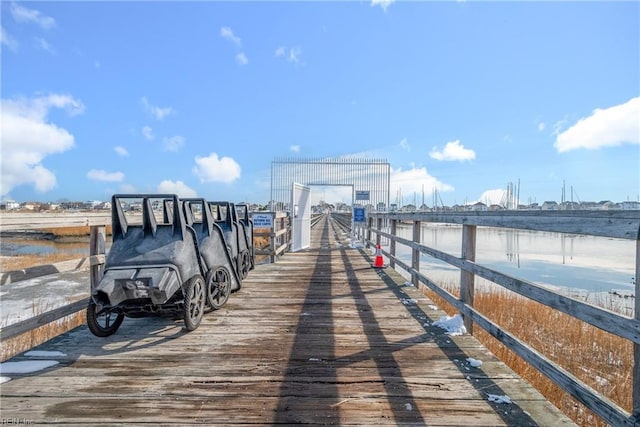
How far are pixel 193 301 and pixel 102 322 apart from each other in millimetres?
949

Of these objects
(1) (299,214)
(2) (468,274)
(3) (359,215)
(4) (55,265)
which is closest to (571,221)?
(2) (468,274)

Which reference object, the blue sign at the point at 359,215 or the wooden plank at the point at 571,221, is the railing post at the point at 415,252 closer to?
the wooden plank at the point at 571,221

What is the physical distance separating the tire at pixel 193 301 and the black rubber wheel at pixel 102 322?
629 mm

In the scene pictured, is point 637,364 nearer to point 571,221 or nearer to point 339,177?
point 571,221

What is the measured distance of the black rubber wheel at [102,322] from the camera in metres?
2.99

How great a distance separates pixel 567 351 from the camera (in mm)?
5312

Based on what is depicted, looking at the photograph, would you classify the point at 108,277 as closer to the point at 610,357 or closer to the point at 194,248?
the point at 194,248

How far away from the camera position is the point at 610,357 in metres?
5.02

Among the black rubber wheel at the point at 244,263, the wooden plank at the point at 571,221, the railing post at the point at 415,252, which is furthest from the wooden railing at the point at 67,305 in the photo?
the railing post at the point at 415,252

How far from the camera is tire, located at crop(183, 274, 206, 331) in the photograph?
328 cm

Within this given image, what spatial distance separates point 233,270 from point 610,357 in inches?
214

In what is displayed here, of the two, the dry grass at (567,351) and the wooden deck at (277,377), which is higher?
the wooden deck at (277,377)

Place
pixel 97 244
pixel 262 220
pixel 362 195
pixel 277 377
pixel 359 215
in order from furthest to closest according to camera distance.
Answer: pixel 362 195
pixel 359 215
pixel 262 220
pixel 97 244
pixel 277 377

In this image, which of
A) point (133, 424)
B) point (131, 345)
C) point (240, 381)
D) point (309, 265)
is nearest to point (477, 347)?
point (240, 381)
